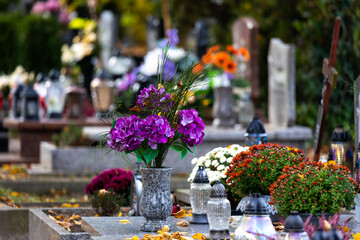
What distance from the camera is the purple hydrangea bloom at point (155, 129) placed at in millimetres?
5535

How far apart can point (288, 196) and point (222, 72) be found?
814cm

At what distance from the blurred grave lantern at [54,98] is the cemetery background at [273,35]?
4.27m

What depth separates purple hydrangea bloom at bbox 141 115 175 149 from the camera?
5535mm

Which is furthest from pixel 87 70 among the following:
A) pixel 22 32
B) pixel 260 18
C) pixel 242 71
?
pixel 242 71

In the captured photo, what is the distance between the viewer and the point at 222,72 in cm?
1367

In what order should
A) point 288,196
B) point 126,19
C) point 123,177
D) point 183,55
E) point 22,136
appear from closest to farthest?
1. point 288,196
2. point 123,177
3. point 22,136
4. point 183,55
5. point 126,19

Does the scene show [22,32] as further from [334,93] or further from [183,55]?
[334,93]

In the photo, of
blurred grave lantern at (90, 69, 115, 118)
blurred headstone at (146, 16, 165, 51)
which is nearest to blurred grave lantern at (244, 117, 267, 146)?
blurred grave lantern at (90, 69, 115, 118)

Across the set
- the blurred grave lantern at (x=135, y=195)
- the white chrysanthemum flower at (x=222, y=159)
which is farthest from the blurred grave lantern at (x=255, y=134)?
the blurred grave lantern at (x=135, y=195)

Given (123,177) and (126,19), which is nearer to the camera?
(123,177)

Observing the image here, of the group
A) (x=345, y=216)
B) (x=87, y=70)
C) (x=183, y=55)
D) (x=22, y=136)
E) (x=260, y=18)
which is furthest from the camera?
(x=87, y=70)

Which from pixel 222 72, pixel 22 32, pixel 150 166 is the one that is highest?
pixel 22 32

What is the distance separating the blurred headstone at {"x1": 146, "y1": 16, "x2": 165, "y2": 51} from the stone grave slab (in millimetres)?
18223

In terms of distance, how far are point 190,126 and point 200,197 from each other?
76cm
